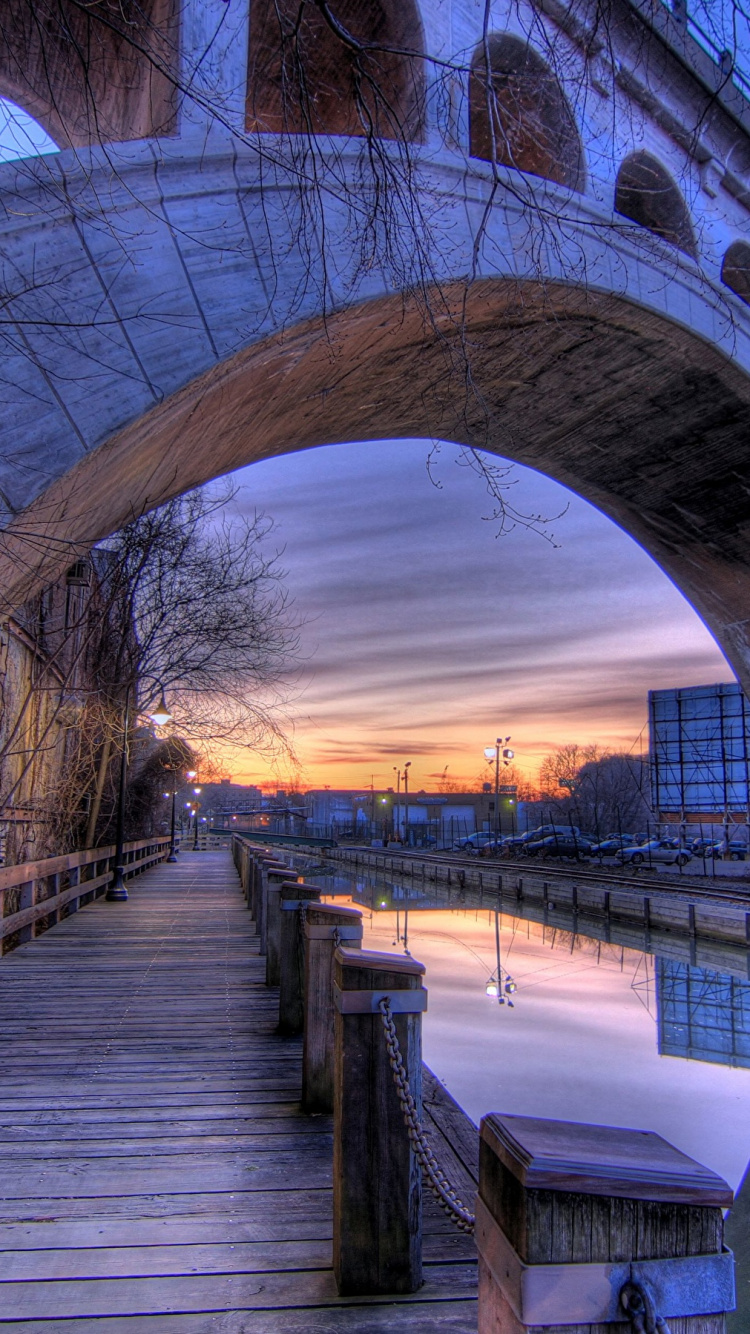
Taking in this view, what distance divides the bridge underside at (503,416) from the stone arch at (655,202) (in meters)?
1.73

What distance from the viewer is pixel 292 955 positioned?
5.73 meters

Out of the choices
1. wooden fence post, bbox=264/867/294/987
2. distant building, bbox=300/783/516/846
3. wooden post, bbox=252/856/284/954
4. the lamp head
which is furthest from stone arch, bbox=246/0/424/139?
distant building, bbox=300/783/516/846

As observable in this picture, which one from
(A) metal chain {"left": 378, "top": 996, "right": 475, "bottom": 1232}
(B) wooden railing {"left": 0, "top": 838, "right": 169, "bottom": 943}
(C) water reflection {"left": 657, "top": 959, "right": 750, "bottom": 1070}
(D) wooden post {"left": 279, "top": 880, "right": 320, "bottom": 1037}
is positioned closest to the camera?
(A) metal chain {"left": 378, "top": 996, "right": 475, "bottom": 1232}

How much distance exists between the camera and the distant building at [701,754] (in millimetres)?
46031

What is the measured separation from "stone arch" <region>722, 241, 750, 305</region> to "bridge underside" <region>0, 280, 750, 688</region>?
234 centimetres

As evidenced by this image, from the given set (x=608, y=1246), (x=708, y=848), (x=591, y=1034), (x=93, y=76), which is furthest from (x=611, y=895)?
(x=708, y=848)

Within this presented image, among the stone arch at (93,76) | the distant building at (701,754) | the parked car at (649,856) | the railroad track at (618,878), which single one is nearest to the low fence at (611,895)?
the railroad track at (618,878)

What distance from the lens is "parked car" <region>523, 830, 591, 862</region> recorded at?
45.2 m

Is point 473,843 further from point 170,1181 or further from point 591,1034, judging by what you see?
point 170,1181

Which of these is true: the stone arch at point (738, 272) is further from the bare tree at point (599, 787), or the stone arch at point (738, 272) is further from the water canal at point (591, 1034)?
the bare tree at point (599, 787)

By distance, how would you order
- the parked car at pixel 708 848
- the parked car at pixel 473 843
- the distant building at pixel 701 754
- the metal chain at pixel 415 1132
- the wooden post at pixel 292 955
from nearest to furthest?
the metal chain at pixel 415 1132, the wooden post at pixel 292 955, the parked car at pixel 708 848, the distant building at pixel 701 754, the parked car at pixel 473 843

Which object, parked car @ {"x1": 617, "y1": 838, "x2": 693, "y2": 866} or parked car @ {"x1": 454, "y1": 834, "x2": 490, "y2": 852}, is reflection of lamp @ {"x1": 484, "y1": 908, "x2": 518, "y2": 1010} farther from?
parked car @ {"x1": 454, "y1": 834, "x2": 490, "y2": 852}

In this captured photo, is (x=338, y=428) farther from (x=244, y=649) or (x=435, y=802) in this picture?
(x=435, y=802)

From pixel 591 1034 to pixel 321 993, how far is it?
25.3ft
